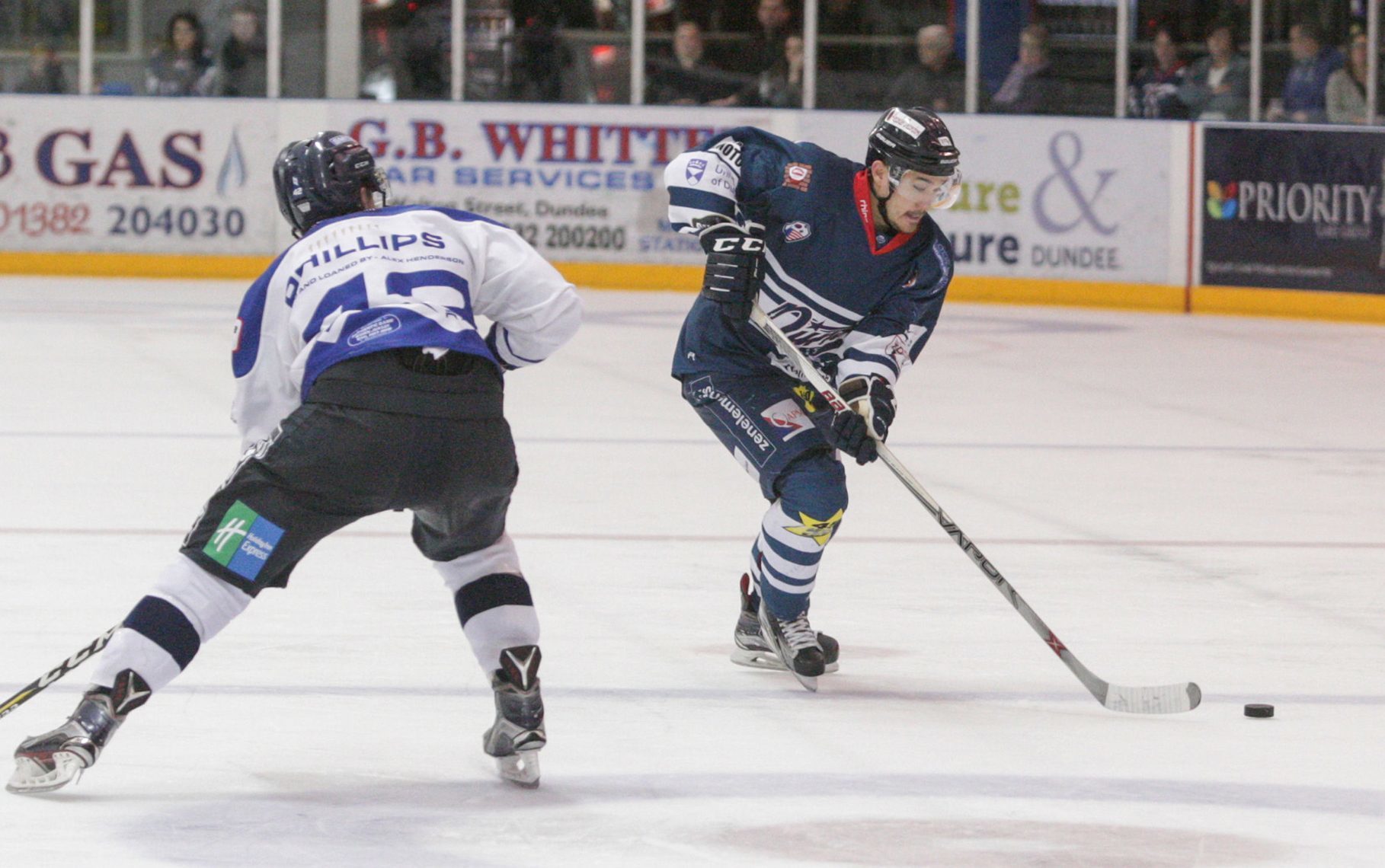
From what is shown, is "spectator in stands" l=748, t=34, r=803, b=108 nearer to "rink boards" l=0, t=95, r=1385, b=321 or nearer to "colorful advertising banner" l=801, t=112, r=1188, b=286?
"rink boards" l=0, t=95, r=1385, b=321

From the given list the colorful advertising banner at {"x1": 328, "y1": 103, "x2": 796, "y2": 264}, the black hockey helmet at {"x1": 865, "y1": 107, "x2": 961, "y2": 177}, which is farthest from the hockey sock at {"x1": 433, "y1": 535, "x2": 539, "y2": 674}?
the colorful advertising banner at {"x1": 328, "y1": 103, "x2": 796, "y2": 264}

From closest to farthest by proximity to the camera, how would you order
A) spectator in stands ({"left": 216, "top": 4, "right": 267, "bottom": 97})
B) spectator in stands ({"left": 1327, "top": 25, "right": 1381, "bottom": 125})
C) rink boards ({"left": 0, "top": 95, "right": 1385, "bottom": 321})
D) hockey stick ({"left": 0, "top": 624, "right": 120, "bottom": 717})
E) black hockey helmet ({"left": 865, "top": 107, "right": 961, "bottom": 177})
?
hockey stick ({"left": 0, "top": 624, "right": 120, "bottom": 717}) < black hockey helmet ({"left": 865, "top": 107, "right": 961, "bottom": 177}) < spectator in stands ({"left": 1327, "top": 25, "right": 1381, "bottom": 125}) < rink boards ({"left": 0, "top": 95, "right": 1385, "bottom": 321}) < spectator in stands ({"left": 216, "top": 4, "right": 267, "bottom": 97})

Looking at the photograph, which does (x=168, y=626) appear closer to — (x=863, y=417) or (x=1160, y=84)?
(x=863, y=417)

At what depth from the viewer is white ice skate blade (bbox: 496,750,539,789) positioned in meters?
3.32

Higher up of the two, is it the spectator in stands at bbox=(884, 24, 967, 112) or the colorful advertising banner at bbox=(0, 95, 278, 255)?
the spectator in stands at bbox=(884, 24, 967, 112)

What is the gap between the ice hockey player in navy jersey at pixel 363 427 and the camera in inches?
124

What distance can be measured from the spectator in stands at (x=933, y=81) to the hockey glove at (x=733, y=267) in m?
8.69

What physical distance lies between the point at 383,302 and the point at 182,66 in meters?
10.1

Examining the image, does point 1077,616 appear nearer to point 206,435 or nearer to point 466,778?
point 466,778

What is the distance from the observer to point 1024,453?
7.05m

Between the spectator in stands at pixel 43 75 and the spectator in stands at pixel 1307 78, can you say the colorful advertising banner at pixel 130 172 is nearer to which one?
the spectator in stands at pixel 43 75

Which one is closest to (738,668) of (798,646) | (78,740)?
(798,646)

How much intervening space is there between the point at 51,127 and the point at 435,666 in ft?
30.0

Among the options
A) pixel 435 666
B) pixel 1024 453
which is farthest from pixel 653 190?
pixel 435 666
